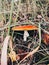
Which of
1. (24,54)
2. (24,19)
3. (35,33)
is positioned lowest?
(24,54)

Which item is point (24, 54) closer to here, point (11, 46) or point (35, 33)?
point (11, 46)

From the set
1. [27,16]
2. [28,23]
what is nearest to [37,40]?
[28,23]

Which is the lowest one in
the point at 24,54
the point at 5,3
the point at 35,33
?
the point at 24,54

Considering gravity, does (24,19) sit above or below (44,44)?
above

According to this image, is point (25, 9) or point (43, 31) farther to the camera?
point (25, 9)

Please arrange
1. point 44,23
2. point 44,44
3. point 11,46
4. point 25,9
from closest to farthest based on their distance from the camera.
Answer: point 11,46 < point 44,44 < point 44,23 < point 25,9

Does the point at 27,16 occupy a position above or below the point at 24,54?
above

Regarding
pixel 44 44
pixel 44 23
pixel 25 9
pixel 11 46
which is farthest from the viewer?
pixel 25 9

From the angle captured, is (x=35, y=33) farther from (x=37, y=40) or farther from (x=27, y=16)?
(x=27, y=16)

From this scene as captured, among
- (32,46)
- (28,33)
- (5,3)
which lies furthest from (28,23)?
(5,3)
